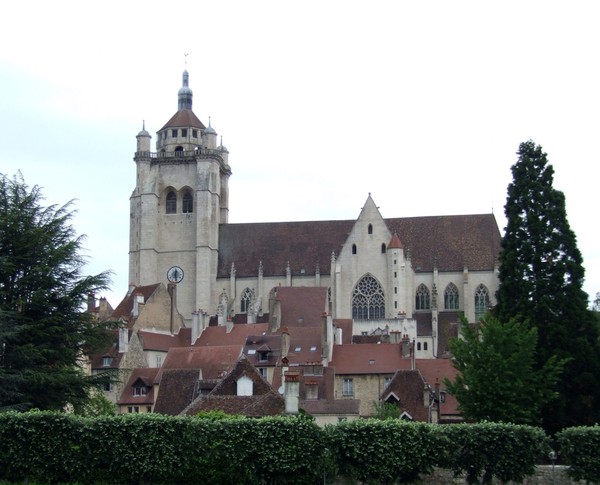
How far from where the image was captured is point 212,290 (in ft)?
334

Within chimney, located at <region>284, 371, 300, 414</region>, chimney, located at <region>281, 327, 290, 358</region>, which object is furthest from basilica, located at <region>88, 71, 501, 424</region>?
chimney, located at <region>284, 371, 300, 414</region>

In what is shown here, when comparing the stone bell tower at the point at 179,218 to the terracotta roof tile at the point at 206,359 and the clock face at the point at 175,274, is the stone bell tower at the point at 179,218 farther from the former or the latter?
the terracotta roof tile at the point at 206,359

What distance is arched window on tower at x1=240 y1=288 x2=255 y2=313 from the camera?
101 m

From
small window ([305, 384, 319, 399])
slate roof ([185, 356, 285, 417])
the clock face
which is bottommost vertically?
slate roof ([185, 356, 285, 417])

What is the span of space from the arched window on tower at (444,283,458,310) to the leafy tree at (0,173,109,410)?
6028 cm

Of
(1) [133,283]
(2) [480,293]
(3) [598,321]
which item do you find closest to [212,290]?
(1) [133,283]

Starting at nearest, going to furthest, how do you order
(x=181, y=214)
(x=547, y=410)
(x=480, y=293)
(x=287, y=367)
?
1. (x=547, y=410)
2. (x=287, y=367)
3. (x=480, y=293)
4. (x=181, y=214)

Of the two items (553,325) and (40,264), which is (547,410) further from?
(40,264)

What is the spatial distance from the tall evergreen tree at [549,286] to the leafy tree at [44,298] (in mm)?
18963

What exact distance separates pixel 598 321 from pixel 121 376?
34.3 meters

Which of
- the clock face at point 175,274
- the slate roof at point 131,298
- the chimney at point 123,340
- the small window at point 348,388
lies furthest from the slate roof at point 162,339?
the small window at point 348,388

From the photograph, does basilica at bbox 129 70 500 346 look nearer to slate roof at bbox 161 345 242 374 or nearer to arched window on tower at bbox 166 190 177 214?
arched window on tower at bbox 166 190 177 214

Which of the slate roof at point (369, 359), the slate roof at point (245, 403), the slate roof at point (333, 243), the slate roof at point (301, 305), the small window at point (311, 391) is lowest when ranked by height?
the slate roof at point (245, 403)

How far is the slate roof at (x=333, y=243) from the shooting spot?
100 m
